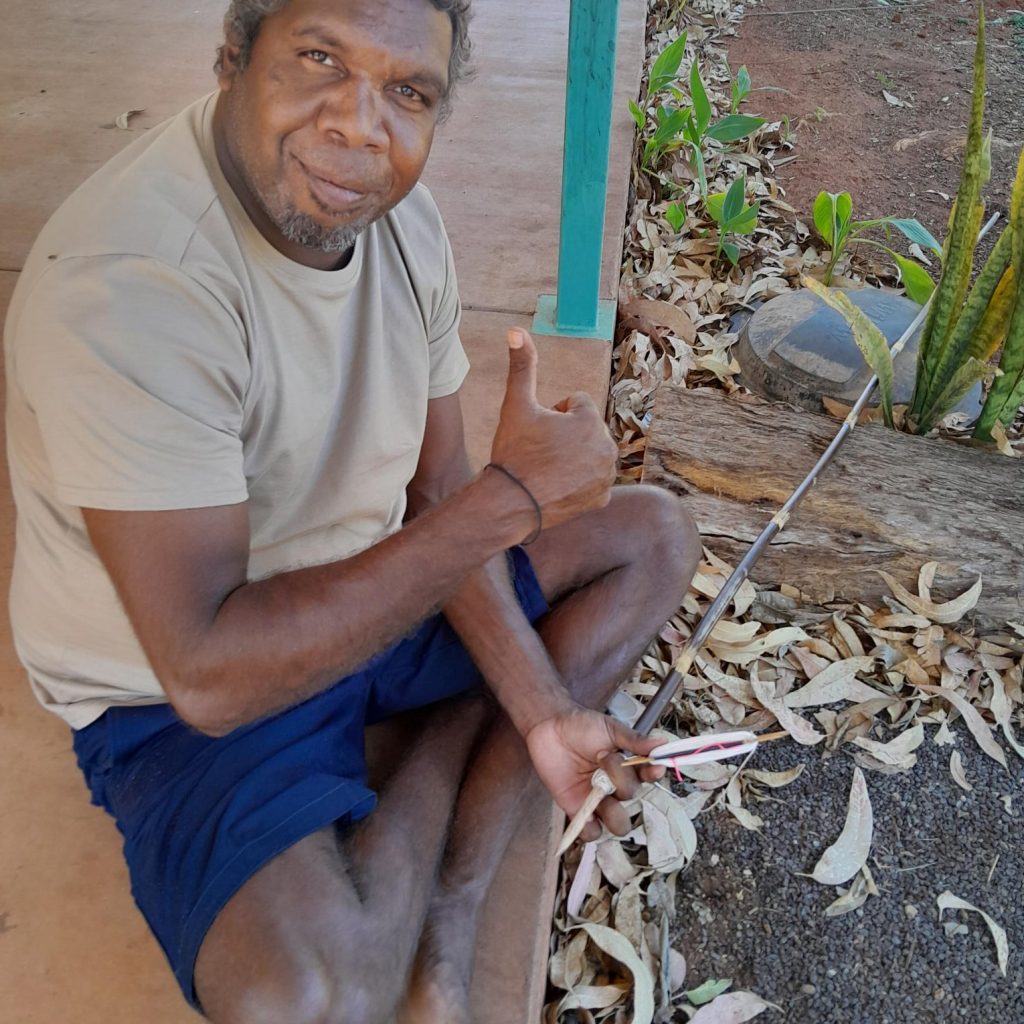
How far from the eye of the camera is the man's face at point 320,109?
1.22 meters

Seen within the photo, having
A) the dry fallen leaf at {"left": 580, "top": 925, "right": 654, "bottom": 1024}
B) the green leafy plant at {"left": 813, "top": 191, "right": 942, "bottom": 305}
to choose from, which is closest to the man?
the dry fallen leaf at {"left": 580, "top": 925, "right": 654, "bottom": 1024}

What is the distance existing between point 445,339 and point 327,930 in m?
0.86

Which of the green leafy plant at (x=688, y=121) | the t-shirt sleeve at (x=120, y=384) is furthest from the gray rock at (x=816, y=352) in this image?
the t-shirt sleeve at (x=120, y=384)

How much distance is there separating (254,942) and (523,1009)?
1.39ft

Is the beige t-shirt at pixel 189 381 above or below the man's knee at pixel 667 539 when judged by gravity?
above

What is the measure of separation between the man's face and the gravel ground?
3.98ft

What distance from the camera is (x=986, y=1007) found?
1.55m

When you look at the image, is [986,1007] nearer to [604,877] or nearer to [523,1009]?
[604,877]

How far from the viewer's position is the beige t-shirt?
1.08 m

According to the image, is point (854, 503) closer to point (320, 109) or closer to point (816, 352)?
point (816, 352)

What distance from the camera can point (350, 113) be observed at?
1.24 metres

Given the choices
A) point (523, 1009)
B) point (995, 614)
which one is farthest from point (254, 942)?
point (995, 614)

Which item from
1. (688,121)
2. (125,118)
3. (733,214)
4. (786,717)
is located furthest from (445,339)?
(125,118)

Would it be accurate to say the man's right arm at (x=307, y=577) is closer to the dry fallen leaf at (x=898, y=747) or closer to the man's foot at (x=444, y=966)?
the man's foot at (x=444, y=966)
